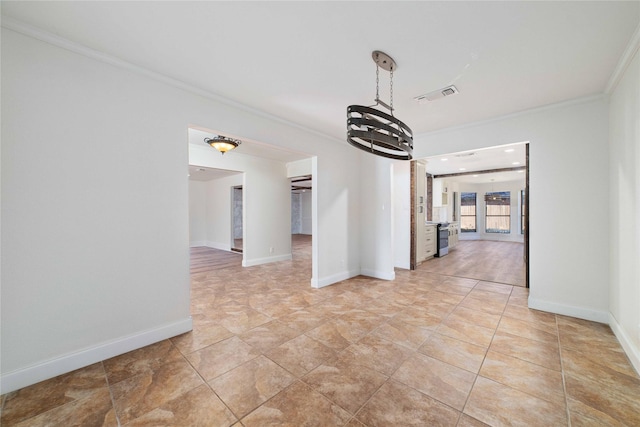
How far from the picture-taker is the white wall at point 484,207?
10375mm

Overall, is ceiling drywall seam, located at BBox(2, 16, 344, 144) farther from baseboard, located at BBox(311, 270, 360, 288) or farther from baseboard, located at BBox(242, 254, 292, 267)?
baseboard, located at BBox(242, 254, 292, 267)

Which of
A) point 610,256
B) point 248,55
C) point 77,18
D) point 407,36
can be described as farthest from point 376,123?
point 610,256

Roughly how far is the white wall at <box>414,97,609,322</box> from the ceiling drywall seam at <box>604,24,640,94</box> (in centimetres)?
38

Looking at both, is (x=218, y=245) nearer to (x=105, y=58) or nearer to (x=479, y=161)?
(x=105, y=58)

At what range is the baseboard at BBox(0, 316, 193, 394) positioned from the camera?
1.82 meters

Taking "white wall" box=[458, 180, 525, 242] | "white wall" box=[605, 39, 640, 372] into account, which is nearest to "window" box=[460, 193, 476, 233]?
"white wall" box=[458, 180, 525, 242]

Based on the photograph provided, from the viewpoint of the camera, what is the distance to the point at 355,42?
202 cm

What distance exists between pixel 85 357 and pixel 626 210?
5.00 meters

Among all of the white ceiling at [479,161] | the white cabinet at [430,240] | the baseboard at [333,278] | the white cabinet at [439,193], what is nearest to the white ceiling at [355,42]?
the baseboard at [333,278]

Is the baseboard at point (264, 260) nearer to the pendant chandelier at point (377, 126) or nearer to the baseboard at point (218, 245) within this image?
the baseboard at point (218, 245)

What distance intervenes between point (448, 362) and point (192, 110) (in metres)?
3.49

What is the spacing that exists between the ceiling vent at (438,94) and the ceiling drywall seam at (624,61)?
1.24 meters

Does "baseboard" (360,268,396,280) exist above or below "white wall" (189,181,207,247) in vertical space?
below

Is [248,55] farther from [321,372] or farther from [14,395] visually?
[14,395]
